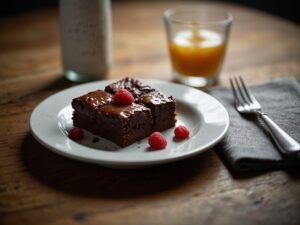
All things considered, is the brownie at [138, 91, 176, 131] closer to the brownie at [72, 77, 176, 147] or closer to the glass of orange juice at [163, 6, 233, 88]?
the brownie at [72, 77, 176, 147]

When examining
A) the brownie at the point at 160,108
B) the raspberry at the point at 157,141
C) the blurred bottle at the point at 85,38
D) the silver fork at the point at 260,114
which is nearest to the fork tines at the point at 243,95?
the silver fork at the point at 260,114

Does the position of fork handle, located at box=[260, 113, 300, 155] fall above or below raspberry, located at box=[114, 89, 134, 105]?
below

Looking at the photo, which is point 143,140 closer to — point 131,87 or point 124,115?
point 124,115

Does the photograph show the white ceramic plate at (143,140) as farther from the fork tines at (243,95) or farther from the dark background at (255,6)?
the dark background at (255,6)

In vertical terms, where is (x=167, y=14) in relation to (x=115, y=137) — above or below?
above

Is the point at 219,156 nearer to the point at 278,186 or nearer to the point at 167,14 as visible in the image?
the point at 278,186

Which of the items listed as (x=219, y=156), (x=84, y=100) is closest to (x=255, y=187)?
(x=219, y=156)

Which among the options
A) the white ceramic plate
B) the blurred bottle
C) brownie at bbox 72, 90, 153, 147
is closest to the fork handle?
the white ceramic plate

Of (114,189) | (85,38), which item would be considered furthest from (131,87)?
(114,189)
